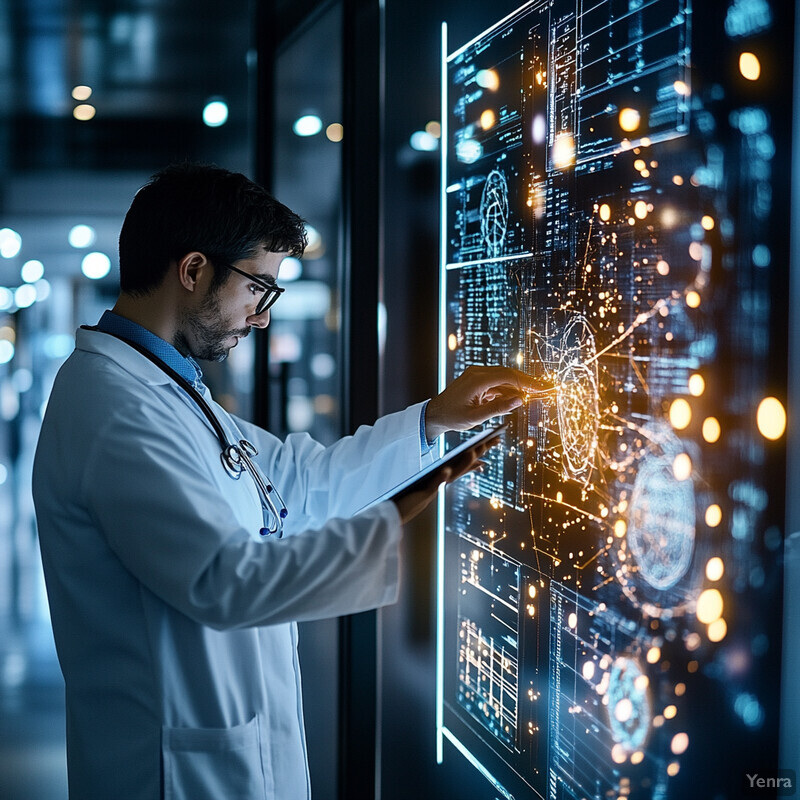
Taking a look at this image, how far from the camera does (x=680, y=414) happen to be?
0.89 m

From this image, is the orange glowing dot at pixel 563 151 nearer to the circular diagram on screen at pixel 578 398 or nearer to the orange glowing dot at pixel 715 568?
the circular diagram on screen at pixel 578 398

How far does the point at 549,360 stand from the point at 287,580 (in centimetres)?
54

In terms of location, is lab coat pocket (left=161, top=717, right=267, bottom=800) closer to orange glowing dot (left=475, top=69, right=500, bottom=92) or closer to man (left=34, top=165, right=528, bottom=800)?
man (left=34, top=165, right=528, bottom=800)

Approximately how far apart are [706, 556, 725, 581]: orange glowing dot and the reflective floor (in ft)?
6.73

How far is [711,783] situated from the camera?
0.87 metres

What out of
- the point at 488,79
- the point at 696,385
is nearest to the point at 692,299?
the point at 696,385

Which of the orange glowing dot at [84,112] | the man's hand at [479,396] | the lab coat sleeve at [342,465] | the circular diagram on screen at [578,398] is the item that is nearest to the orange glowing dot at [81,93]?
the orange glowing dot at [84,112]

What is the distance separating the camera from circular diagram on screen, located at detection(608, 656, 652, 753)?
96 centimetres

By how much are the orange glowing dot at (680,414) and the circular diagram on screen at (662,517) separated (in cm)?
2

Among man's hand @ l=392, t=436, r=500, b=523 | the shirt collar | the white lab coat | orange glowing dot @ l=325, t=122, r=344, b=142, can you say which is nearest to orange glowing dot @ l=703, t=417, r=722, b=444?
man's hand @ l=392, t=436, r=500, b=523

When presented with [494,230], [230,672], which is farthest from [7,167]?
[230,672]

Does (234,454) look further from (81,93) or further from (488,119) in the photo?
(81,93)

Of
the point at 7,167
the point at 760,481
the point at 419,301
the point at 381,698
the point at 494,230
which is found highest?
the point at 7,167

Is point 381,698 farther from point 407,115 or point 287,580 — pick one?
point 407,115
